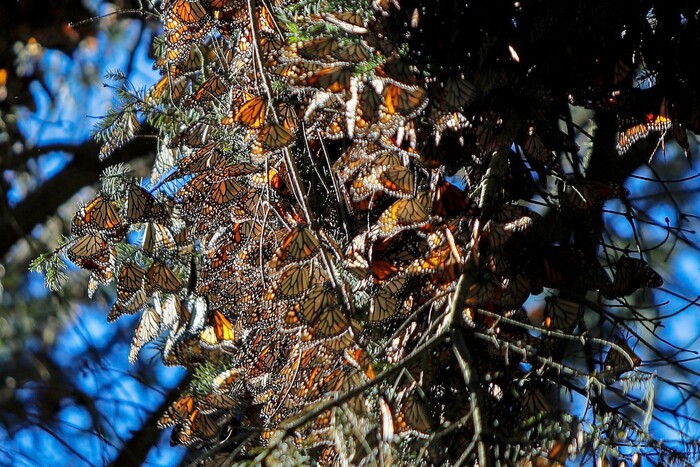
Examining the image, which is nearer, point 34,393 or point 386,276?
point 386,276

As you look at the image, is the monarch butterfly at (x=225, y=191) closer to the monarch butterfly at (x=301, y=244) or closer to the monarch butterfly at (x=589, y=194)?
the monarch butterfly at (x=301, y=244)

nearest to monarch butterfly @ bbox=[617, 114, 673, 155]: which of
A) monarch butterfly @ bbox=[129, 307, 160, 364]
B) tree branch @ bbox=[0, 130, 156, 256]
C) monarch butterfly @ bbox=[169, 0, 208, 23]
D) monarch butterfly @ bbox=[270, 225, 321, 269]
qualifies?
monarch butterfly @ bbox=[270, 225, 321, 269]

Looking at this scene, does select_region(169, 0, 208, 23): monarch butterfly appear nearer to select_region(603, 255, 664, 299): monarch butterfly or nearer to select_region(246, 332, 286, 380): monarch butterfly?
select_region(246, 332, 286, 380): monarch butterfly

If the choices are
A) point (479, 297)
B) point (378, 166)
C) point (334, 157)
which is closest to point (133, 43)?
point (334, 157)

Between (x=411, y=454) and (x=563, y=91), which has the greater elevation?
(x=563, y=91)

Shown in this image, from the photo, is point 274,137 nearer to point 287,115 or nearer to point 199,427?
point 287,115

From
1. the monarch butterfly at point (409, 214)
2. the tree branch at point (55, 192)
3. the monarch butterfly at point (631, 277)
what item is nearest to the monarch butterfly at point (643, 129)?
the monarch butterfly at point (631, 277)

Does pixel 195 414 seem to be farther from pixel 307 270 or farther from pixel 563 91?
pixel 563 91
